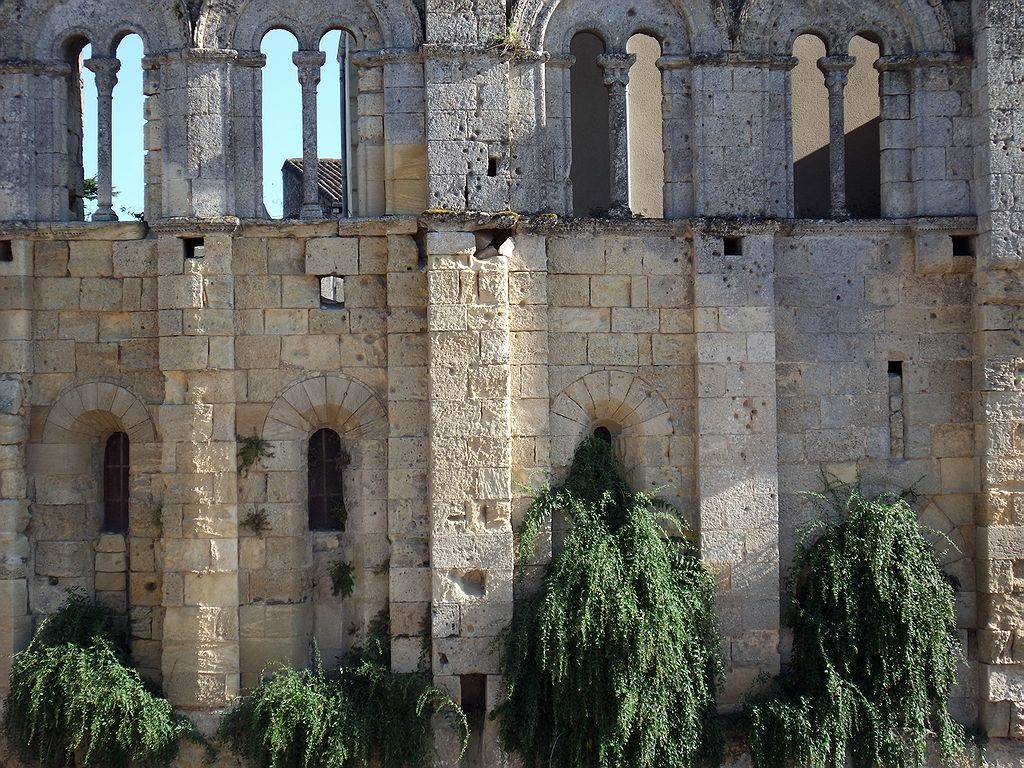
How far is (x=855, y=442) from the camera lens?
12406 millimetres

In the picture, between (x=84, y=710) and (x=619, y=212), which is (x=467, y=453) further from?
(x=84, y=710)

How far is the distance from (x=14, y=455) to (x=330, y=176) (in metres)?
9.41

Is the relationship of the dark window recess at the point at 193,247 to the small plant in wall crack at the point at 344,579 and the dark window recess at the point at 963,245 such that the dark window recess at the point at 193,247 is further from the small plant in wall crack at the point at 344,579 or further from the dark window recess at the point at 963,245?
A: the dark window recess at the point at 963,245

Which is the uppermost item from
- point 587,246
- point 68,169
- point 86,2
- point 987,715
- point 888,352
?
point 86,2

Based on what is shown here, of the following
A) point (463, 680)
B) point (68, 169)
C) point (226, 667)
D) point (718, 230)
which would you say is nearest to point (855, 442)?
point (718, 230)

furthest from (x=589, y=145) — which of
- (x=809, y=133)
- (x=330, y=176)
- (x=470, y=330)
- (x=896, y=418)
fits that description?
(x=896, y=418)

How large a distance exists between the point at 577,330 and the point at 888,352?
10.9ft

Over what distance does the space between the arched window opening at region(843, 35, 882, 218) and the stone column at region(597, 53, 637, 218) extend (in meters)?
3.82

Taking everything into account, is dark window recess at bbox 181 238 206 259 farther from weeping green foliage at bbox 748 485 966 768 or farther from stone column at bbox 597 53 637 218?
weeping green foliage at bbox 748 485 966 768

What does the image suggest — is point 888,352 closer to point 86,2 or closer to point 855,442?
point 855,442

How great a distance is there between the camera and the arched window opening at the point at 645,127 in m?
16.9

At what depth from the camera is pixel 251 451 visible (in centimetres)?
1193

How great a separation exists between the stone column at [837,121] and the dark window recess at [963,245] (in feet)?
3.80

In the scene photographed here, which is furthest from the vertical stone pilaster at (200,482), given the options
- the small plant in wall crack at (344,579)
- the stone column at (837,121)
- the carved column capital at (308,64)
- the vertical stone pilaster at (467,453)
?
the stone column at (837,121)
